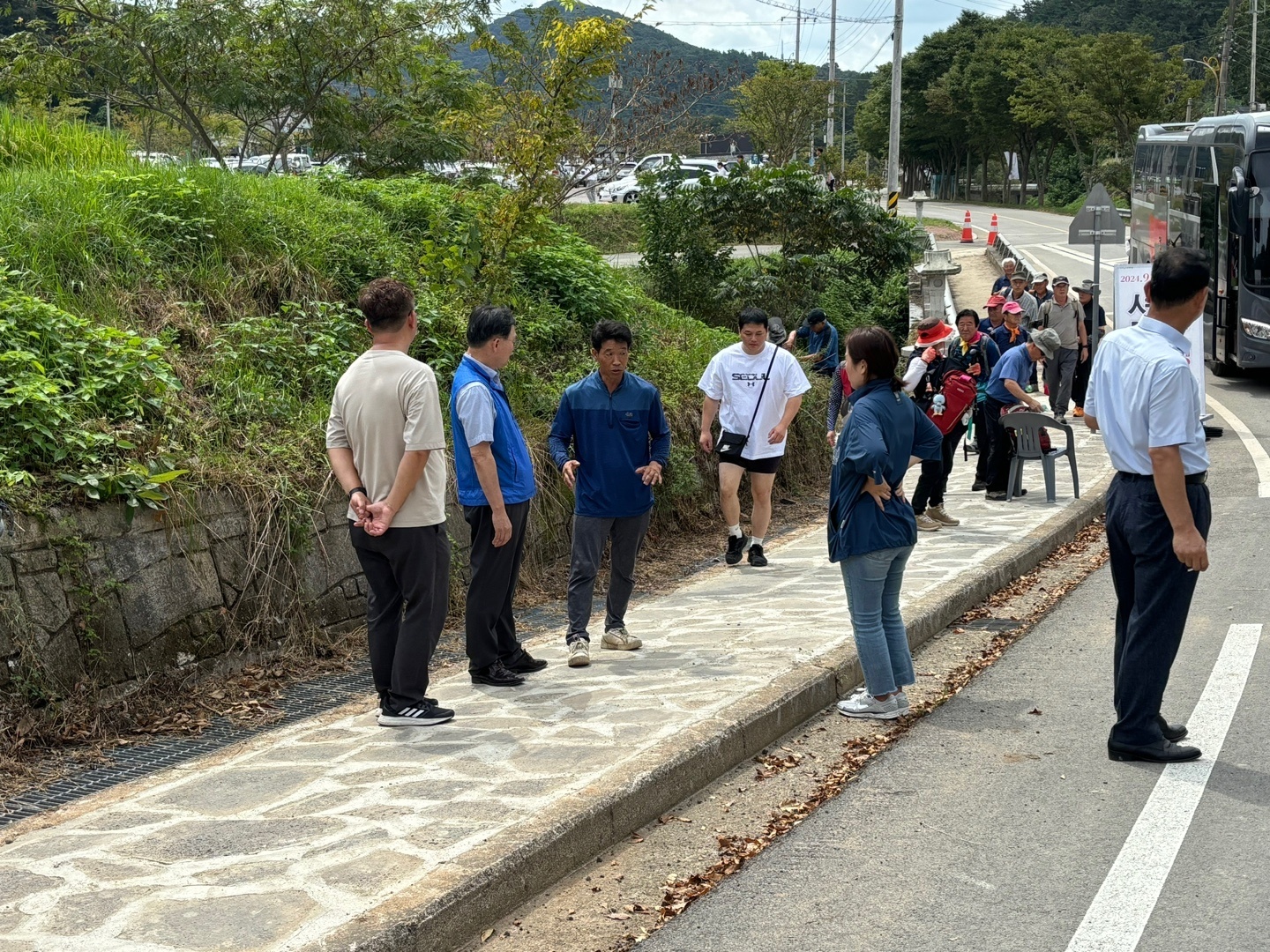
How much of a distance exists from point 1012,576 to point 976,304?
21332 millimetres

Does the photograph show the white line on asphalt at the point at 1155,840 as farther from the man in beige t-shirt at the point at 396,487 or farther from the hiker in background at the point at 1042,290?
the hiker in background at the point at 1042,290

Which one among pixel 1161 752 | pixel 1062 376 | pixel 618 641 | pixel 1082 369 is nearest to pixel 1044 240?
pixel 1082 369

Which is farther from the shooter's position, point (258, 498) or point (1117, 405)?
point (258, 498)

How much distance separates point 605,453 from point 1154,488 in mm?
2854

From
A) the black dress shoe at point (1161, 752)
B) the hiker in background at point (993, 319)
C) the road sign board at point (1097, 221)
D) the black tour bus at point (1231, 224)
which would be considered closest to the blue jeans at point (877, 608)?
the black dress shoe at point (1161, 752)

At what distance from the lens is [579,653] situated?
6922 millimetres

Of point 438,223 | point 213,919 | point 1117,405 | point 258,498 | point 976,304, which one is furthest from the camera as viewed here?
point 976,304

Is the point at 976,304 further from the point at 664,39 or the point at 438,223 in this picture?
the point at 664,39

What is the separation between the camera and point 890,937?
397 centimetres

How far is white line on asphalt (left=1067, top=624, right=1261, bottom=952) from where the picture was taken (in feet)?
13.0

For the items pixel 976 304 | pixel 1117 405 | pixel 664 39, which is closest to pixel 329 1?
pixel 1117 405

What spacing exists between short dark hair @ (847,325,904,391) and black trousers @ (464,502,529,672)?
5.70ft

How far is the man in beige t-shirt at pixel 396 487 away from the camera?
18.1 feet

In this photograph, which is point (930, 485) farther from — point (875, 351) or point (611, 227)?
point (611, 227)
